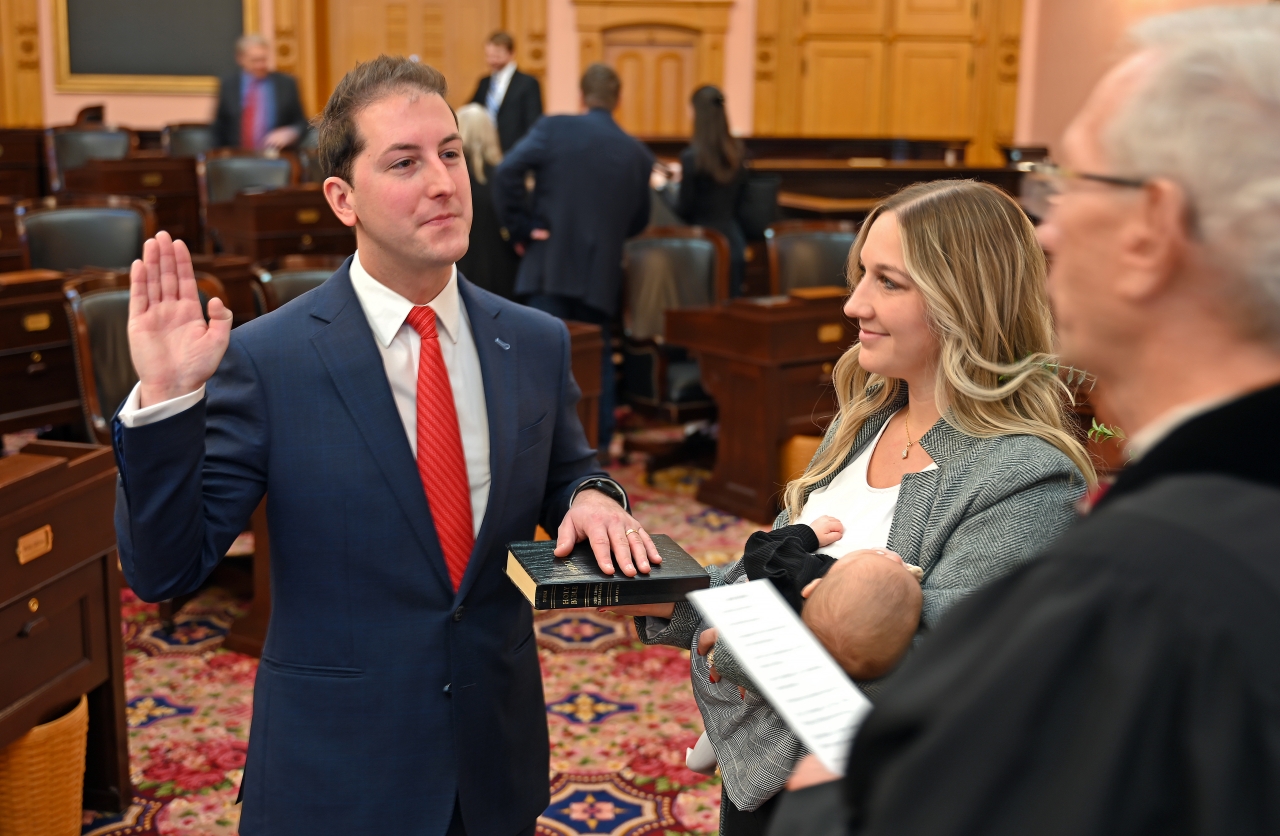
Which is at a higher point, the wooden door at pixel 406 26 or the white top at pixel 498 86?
the wooden door at pixel 406 26

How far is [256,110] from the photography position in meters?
9.59

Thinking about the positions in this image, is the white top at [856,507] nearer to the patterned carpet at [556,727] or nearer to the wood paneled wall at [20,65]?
the patterned carpet at [556,727]

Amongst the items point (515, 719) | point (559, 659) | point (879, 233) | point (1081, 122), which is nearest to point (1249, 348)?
point (1081, 122)

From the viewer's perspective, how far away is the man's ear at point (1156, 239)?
0.84 metres

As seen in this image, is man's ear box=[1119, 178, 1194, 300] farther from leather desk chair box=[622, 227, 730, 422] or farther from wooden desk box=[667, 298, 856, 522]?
leather desk chair box=[622, 227, 730, 422]

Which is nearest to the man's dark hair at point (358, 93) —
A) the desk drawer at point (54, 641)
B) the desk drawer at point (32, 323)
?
the desk drawer at point (54, 641)

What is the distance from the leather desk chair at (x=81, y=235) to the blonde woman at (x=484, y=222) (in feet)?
5.23

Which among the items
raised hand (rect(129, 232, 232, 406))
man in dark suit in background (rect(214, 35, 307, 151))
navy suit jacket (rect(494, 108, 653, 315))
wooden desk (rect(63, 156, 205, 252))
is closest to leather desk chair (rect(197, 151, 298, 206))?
wooden desk (rect(63, 156, 205, 252))

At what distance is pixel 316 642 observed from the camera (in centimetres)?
179

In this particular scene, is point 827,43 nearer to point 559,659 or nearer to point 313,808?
point 559,659

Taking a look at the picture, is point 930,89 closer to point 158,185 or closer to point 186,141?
point 186,141

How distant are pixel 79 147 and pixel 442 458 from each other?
9.47 meters

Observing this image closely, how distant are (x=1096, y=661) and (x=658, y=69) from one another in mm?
13901

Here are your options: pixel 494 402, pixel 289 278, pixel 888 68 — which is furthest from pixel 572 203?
pixel 888 68
